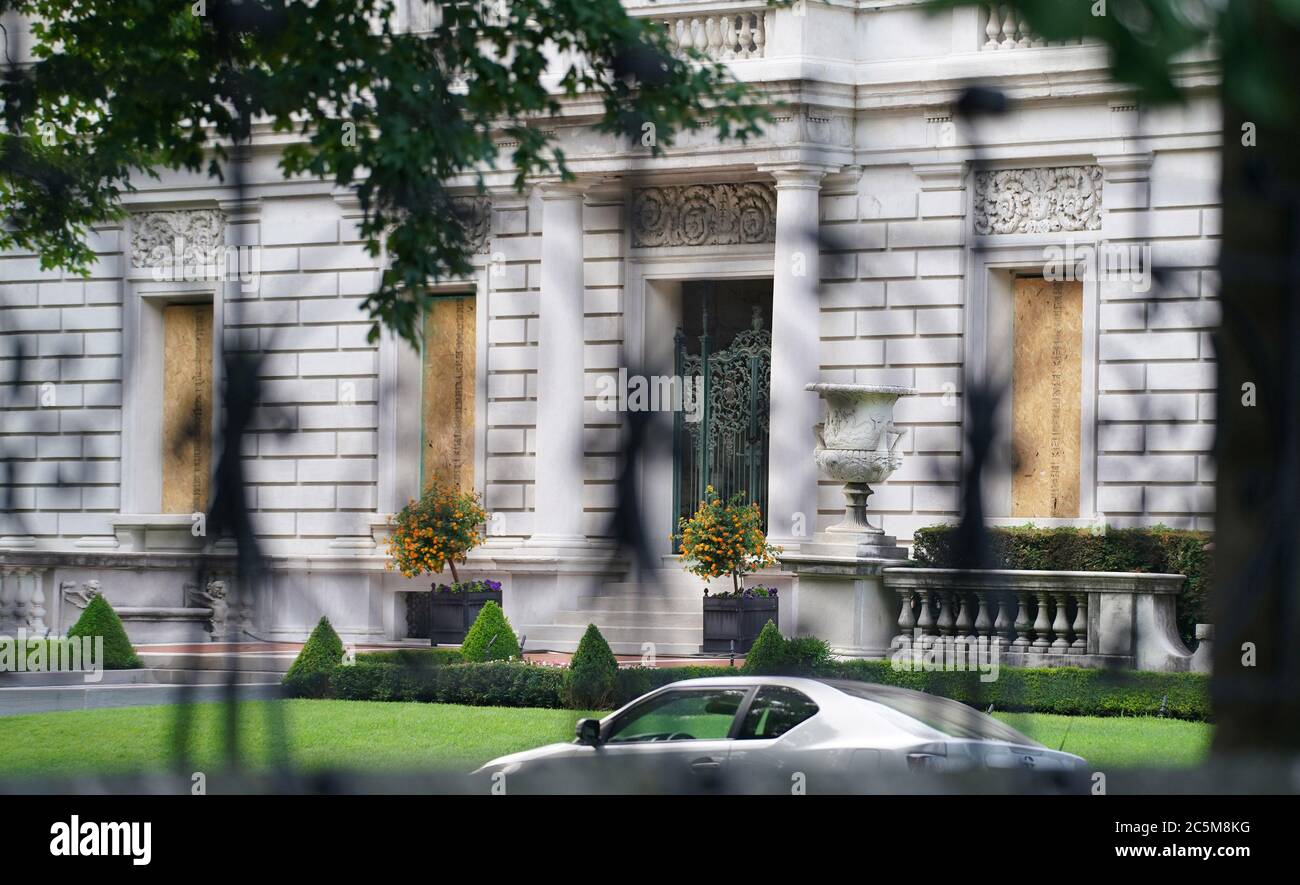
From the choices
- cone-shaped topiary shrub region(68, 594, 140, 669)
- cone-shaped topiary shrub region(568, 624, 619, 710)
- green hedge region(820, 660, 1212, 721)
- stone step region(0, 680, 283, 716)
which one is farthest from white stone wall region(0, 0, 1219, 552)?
cone-shaped topiary shrub region(68, 594, 140, 669)

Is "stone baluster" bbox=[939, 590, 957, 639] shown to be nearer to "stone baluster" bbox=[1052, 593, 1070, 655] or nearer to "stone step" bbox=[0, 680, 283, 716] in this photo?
"stone baluster" bbox=[1052, 593, 1070, 655]

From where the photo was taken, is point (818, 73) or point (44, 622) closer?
point (818, 73)

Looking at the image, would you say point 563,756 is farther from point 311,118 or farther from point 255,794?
point 311,118

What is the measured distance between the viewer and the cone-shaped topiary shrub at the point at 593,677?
15.2 ft

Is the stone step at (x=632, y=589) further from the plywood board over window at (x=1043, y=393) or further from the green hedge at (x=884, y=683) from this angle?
the plywood board over window at (x=1043, y=393)

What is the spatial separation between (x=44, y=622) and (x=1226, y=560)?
17736 millimetres

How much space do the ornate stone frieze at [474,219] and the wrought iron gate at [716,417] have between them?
513mm

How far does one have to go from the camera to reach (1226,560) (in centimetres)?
286

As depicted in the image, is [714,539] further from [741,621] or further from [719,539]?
[741,621]

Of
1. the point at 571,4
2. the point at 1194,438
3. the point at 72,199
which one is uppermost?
the point at 571,4

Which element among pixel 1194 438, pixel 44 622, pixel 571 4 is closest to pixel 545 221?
pixel 571 4

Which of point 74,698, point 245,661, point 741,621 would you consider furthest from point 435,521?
point 74,698

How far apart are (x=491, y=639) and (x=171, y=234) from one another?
8209 mm
